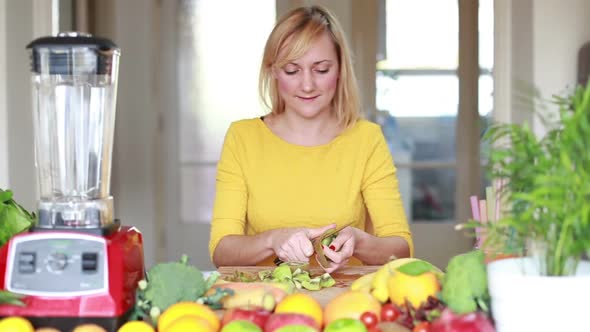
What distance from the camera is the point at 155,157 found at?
5.09m

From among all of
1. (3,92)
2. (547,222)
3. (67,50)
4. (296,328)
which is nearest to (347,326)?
(296,328)

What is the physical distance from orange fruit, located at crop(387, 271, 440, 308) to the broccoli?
0.04m

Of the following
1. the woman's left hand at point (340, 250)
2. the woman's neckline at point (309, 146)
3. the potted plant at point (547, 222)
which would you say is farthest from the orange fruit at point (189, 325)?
the woman's neckline at point (309, 146)

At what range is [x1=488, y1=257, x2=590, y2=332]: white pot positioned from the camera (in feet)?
3.10

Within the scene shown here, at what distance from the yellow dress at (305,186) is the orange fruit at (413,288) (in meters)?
Answer: 0.89

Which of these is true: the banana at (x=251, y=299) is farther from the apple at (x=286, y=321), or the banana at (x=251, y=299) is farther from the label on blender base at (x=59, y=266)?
the label on blender base at (x=59, y=266)

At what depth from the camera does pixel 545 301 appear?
95 cm

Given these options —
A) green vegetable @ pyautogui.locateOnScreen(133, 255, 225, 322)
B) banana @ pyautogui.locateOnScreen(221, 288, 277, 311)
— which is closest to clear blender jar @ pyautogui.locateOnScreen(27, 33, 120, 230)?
green vegetable @ pyautogui.locateOnScreen(133, 255, 225, 322)

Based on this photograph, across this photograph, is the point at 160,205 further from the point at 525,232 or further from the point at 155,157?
the point at 525,232

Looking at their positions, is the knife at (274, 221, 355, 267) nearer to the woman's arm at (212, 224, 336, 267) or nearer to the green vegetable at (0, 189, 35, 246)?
the woman's arm at (212, 224, 336, 267)

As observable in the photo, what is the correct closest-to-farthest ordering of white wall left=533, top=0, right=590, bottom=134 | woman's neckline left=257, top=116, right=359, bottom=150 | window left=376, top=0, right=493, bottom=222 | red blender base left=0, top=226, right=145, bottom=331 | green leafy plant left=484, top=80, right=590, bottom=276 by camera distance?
green leafy plant left=484, top=80, right=590, bottom=276, red blender base left=0, top=226, right=145, bottom=331, woman's neckline left=257, top=116, right=359, bottom=150, white wall left=533, top=0, right=590, bottom=134, window left=376, top=0, right=493, bottom=222

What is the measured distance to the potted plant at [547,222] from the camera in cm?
93

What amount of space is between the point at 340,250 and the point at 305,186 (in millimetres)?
424

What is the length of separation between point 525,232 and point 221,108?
4231 mm
